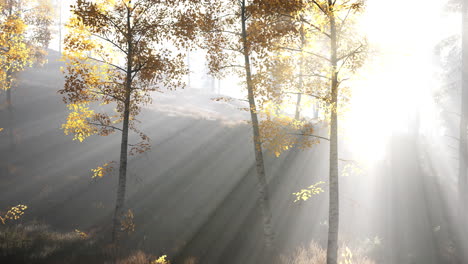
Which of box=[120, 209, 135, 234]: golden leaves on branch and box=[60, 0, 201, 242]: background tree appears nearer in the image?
box=[60, 0, 201, 242]: background tree

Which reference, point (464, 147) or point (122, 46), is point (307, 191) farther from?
point (122, 46)

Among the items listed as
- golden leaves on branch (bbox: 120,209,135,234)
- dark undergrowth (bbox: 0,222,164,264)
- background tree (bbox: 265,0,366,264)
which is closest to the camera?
background tree (bbox: 265,0,366,264)

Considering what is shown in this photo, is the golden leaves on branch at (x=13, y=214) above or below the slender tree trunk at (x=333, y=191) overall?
below

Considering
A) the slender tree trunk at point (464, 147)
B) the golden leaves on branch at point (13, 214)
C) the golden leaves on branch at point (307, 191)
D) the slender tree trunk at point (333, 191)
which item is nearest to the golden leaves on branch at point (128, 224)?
the golden leaves on branch at point (13, 214)

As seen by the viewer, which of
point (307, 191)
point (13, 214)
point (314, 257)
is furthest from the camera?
point (13, 214)

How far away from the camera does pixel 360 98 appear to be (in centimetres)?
827

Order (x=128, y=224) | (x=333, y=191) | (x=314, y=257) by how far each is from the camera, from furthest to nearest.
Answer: (x=128, y=224) < (x=314, y=257) < (x=333, y=191)

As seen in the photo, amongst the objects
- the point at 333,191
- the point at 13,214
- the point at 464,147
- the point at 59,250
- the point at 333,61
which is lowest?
the point at 13,214

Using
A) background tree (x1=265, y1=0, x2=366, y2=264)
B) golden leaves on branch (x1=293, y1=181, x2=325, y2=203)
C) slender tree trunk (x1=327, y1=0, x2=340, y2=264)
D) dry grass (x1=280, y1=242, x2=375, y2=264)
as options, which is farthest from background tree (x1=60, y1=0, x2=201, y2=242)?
dry grass (x1=280, y1=242, x2=375, y2=264)

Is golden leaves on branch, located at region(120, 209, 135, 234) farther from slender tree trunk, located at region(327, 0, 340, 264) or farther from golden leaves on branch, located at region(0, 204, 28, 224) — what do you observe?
slender tree trunk, located at region(327, 0, 340, 264)

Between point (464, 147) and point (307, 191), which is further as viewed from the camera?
point (464, 147)

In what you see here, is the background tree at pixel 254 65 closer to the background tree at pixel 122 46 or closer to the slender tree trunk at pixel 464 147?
the background tree at pixel 122 46

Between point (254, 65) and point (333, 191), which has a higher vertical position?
point (254, 65)

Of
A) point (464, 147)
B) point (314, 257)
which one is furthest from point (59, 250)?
point (464, 147)
